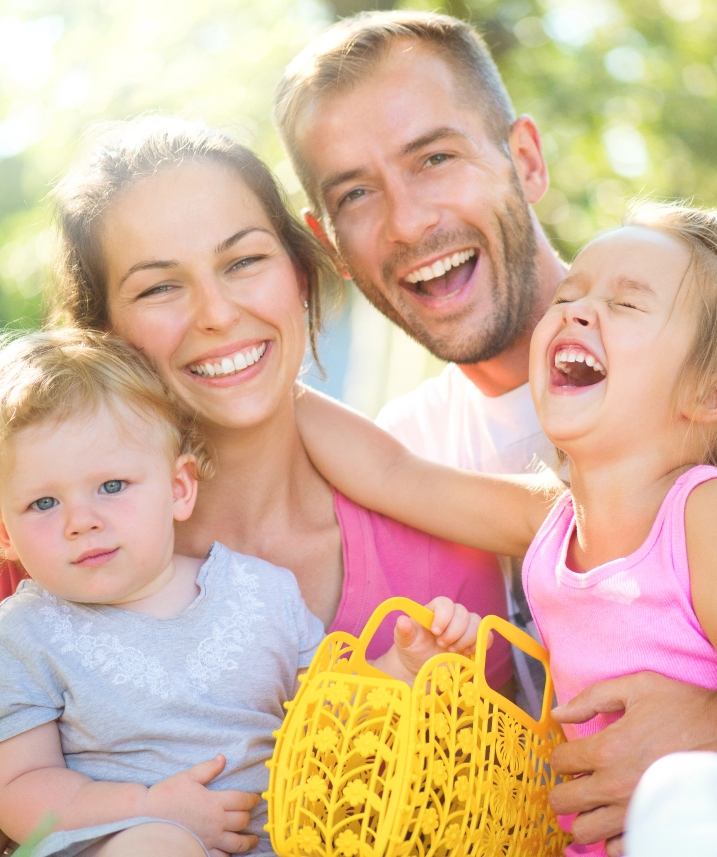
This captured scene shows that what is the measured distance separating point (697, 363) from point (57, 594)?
1.32 meters

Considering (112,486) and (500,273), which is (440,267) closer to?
(500,273)

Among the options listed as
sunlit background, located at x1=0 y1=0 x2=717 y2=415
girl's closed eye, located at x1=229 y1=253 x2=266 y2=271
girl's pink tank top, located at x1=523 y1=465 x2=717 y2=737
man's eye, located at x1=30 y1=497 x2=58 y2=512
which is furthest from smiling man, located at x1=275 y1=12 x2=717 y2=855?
sunlit background, located at x1=0 y1=0 x2=717 y2=415

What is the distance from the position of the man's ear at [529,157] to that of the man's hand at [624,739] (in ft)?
5.98

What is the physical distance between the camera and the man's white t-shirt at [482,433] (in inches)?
97.7

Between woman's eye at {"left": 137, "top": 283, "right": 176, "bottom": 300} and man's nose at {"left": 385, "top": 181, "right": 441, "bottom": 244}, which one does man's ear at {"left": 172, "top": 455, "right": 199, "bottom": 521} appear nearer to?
woman's eye at {"left": 137, "top": 283, "right": 176, "bottom": 300}

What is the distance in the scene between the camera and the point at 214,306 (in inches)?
80.2

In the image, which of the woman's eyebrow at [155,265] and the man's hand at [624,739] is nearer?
the man's hand at [624,739]

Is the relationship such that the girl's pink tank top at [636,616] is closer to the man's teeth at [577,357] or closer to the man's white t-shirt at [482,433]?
the man's teeth at [577,357]

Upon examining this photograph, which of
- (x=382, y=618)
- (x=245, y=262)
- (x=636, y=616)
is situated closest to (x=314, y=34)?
(x=245, y=262)

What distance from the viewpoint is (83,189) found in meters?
2.19

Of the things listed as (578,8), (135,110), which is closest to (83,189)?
(135,110)

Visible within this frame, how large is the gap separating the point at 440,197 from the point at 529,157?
1.71 feet

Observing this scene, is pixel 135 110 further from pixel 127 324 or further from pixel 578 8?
pixel 127 324

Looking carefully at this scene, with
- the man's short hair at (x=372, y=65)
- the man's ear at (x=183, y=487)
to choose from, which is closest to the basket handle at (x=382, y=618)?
the man's ear at (x=183, y=487)
